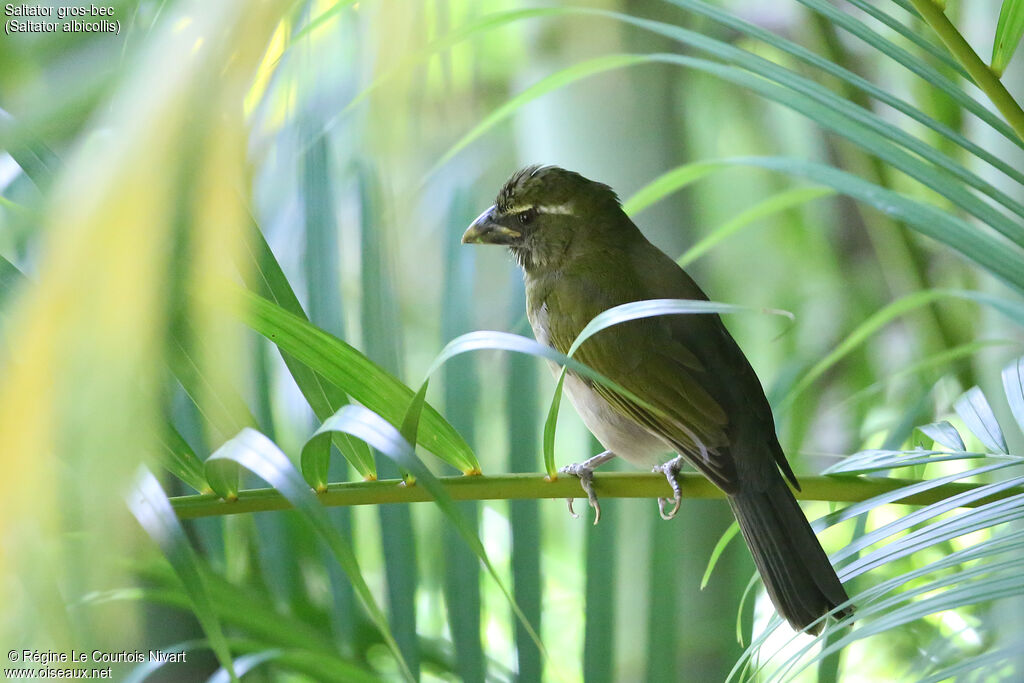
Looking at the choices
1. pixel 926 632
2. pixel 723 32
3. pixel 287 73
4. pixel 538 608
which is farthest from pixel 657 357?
pixel 723 32

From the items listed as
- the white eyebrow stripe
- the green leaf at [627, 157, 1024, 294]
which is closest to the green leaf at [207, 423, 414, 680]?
the green leaf at [627, 157, 1024, 294]

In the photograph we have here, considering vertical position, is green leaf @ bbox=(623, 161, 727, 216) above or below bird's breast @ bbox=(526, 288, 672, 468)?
above

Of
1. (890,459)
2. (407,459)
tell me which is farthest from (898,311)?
(407,459)

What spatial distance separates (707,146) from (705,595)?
1828 mm

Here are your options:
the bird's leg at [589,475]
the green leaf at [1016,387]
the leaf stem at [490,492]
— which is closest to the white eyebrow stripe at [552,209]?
the bird's leg at [589,475]

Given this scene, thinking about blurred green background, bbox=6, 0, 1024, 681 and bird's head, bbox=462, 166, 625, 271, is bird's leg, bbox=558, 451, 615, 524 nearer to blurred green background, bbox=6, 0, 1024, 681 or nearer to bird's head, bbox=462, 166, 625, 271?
blurred green background, bbox=6, 0, 1024, 681

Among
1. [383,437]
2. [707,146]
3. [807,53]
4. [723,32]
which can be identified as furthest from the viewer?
[707,146]

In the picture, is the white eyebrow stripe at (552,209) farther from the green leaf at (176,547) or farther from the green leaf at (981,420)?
the green leaf at (176,547)

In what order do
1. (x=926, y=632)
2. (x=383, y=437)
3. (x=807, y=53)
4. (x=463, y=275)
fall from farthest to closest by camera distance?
1. (x=926, y=632)
2. (x=463, y=275)
3. (x=807, y=53)
4. (x=383, y=437)

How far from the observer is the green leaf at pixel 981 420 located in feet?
4.35

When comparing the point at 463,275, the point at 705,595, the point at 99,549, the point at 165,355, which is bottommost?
the point at 705,595

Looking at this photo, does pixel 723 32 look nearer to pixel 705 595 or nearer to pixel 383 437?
pixel 705 595

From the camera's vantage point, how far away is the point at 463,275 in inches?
77.4

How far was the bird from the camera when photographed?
166 cm
